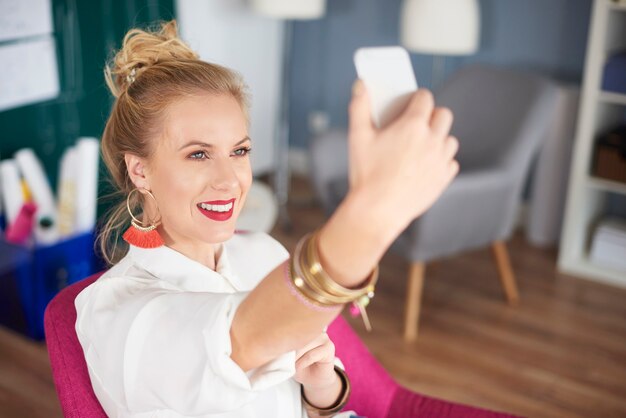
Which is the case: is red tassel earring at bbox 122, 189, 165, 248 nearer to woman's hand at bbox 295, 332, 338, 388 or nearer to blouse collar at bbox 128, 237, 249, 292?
blouse collar at bbox 128, 237, 249, 292

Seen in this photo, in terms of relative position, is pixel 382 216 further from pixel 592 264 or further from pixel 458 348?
pixel 592 264

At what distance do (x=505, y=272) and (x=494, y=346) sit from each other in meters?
0.39

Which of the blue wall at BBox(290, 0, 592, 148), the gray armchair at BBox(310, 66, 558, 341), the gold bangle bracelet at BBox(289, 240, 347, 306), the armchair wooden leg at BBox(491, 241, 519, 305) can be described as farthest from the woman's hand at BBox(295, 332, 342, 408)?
the blue wall at BBox(290, 0, 592, 148)

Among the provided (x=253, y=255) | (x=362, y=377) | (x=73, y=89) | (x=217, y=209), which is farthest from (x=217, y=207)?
(x=73, y=89)

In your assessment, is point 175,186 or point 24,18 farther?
point 24,18

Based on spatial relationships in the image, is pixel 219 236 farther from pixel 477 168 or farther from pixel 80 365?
pixel 477 168

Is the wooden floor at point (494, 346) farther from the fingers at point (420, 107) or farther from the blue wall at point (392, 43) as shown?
the fingers at point (420, 107)

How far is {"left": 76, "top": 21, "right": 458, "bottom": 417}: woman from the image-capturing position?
666mm

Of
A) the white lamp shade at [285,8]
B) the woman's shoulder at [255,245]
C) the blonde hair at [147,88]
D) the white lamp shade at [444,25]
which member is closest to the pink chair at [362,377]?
the blonde hair at [147,88]

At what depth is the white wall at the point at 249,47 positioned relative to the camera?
3.78m

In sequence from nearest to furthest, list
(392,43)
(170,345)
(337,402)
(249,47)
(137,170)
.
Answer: (170,345) < (137,170) < (337,402) < (392,43) < (249,47)

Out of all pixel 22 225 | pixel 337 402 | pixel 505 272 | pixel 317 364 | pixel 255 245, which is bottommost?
pixel 505 272

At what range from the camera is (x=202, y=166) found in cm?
104

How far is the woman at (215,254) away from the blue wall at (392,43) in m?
2.59
